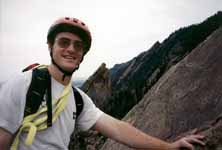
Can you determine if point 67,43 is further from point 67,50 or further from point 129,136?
point 129,136

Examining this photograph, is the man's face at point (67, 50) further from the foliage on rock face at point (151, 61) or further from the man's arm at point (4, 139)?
the foliage on rock face at point (151, 61)

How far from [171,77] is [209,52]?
3.66 ft

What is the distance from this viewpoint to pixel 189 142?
5.81 meters

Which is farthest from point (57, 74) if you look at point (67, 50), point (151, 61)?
point (151, 61)

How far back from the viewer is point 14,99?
4.36m

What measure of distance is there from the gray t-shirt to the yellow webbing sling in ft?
0.24

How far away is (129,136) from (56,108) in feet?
5.23

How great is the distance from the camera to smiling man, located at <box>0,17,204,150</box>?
4434 millimetres

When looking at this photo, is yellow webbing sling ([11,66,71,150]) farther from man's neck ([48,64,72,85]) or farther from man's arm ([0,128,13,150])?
man's neck ([48,64,72,85])

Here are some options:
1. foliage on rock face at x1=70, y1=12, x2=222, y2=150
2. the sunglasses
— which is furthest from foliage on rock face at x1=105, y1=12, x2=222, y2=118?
the sunglasses

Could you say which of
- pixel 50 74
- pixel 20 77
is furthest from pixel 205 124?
pixel 20 77

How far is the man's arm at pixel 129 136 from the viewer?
18.9 ft

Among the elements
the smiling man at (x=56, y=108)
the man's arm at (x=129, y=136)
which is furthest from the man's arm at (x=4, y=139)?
the man's arm at (x=129, y=136)

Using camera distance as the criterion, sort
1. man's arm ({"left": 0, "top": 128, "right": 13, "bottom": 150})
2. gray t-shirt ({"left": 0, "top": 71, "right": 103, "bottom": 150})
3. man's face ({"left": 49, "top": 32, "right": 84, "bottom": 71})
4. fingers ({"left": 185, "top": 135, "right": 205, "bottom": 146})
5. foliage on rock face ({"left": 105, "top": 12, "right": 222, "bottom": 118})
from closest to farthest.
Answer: gray t-shirt ({"left": 0, "top": 71, "right": 103, "bottom": 150}), man's arm ({"left": 0, "top": 128, "right": 13, "bottom": 150}), man's face ({"left": 49, "top": 32, "right": 84, "bottom": 71}), fingers ({"left": 185, "top": 135, "right": 205, "bottom": 146}), foliage on rock face ({"left": 105, "top": 12, "right": 222, "bottom": 118})
